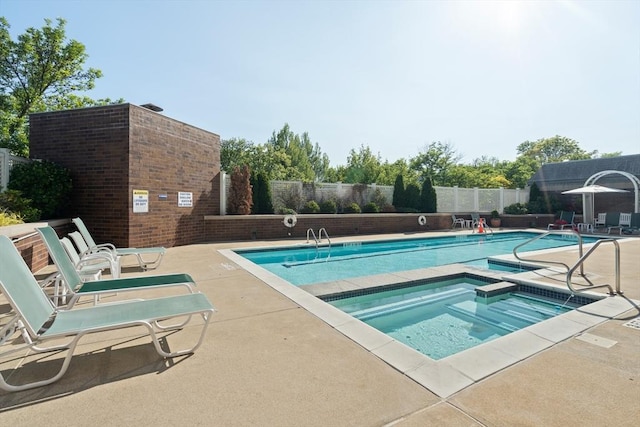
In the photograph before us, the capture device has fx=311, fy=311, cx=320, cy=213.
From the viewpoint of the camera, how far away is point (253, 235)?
11992mm

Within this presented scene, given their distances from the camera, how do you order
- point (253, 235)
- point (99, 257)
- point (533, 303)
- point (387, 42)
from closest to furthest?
point (99, 257) < point (533, 303) < point (387, 42) < point (253, 235)

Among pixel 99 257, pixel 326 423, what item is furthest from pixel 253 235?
pixel 326 423

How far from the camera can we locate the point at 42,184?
745cm

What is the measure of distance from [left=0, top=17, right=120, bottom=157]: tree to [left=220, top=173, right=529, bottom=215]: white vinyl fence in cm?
1460

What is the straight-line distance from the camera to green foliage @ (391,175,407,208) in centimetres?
1742

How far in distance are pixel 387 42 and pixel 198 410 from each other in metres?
10.1

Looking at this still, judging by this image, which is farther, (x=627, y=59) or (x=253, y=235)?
(x=253, y=235)

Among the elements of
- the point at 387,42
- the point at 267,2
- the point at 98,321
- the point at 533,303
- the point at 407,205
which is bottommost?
the point at 533,303

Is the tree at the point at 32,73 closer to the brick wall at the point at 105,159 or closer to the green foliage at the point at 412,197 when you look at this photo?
the brick wall at the point at 105,159

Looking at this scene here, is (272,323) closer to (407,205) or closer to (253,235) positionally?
(253,235)

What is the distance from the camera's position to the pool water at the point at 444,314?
163 inches

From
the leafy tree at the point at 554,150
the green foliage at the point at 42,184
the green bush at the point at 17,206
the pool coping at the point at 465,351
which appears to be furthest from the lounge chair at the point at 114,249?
the leafy tree at the point at 554,150

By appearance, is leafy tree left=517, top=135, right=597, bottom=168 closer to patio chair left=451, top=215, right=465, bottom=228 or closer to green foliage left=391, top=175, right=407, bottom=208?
patio chair left=451, top=215, right=465, bottom=228

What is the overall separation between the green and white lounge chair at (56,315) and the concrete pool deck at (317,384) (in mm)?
275
